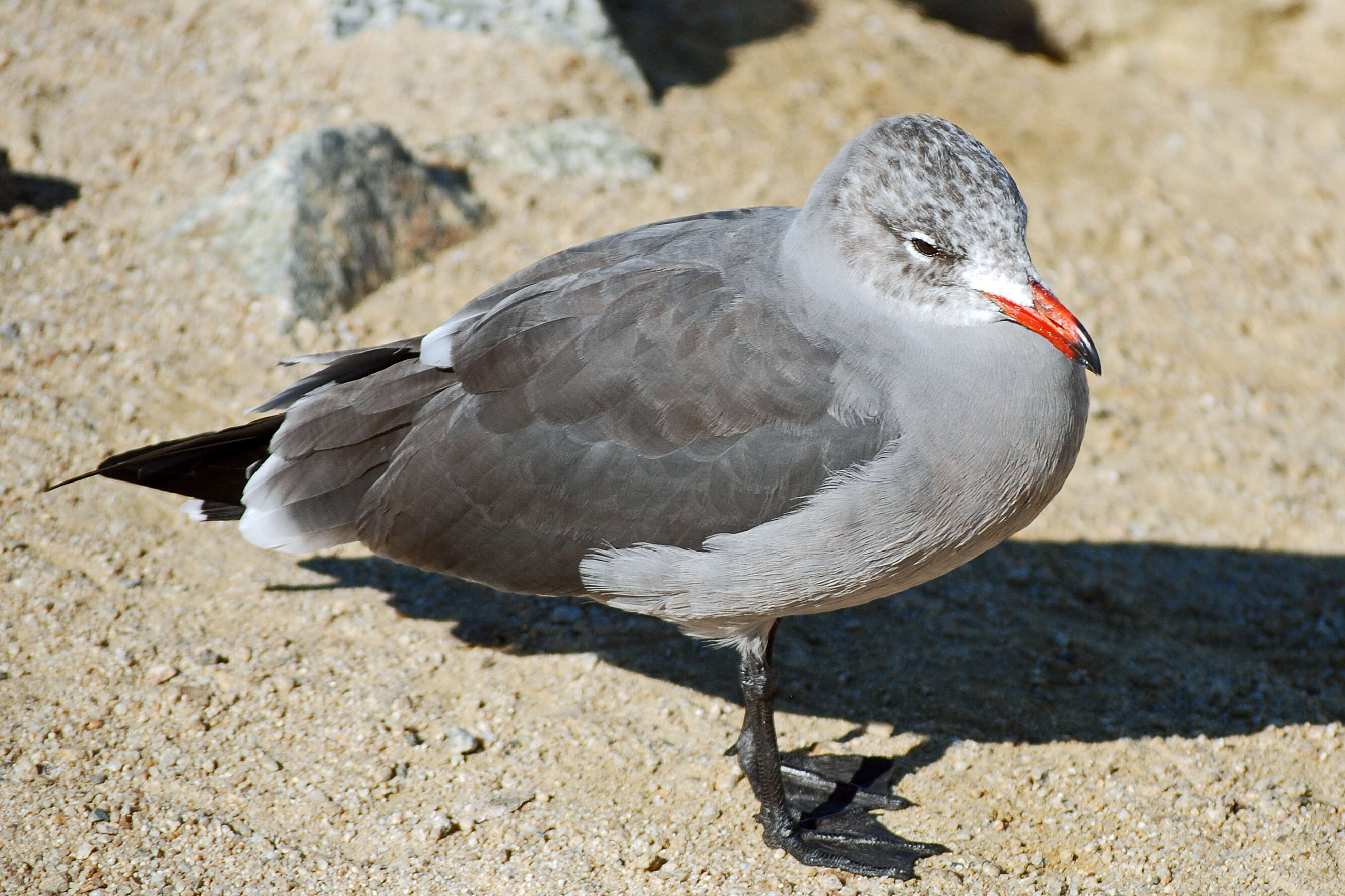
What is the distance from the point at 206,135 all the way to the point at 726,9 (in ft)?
12.5

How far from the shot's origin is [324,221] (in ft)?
20.3

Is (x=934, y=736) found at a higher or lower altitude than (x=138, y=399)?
lower

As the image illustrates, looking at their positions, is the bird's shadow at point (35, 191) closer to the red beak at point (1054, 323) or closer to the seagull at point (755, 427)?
the seagull at point (755, 427)

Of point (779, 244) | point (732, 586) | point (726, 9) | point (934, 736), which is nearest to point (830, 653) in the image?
point (934, 736)

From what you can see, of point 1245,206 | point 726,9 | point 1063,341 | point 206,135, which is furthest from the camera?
point 726,9

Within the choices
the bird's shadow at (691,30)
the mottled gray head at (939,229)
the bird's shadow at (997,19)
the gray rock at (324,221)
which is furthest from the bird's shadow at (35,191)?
the bird's shadow at (997,19)

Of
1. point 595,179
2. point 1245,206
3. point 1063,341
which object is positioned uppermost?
point 1063,341

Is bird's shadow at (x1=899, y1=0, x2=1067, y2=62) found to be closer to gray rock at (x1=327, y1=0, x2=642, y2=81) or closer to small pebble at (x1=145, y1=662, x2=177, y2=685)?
gray rock at (x1=327, y1=0, x2=642, y2=81)

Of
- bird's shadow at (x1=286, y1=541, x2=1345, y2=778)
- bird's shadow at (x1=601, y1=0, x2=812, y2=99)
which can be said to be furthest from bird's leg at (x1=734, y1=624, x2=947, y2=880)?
bird's shadow at (x1=601, y1=0, x2=812, y2=99)

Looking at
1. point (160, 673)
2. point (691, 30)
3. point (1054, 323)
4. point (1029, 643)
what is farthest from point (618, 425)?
point (691, 30)

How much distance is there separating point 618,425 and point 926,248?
103 centimetres

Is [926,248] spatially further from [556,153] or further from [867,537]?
[556,153]

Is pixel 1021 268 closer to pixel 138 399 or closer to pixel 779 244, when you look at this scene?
pixel 779 244

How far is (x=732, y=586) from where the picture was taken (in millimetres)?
3707
